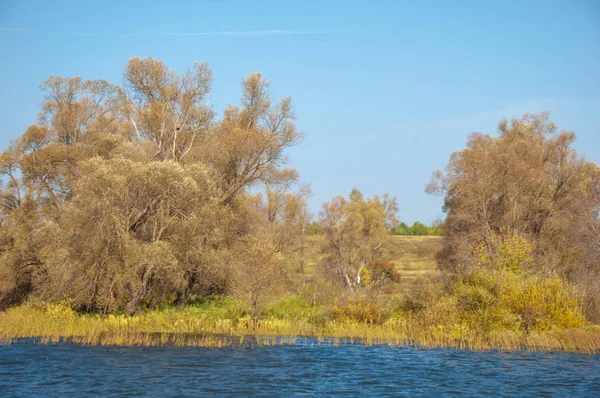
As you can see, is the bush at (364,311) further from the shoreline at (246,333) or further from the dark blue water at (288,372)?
the dark blue water at (288,372)

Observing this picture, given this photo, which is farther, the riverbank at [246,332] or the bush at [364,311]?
the bush at [364,311]

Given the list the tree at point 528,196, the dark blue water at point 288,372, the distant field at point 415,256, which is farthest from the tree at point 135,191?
the distant field at point 415,256

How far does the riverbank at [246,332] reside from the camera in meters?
28.9

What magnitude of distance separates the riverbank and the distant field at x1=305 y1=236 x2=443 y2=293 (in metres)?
35.0

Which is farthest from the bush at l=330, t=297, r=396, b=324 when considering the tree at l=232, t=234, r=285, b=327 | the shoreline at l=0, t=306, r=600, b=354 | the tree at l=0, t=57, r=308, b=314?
the tree at l=0, t=57, r=308, b=314

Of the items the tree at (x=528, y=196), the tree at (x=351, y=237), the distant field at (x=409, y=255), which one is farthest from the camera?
the distant field at (x=409, y=255)

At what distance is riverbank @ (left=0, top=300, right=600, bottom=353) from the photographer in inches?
Result: 1138

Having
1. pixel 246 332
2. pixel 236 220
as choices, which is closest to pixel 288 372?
pixel 246 332

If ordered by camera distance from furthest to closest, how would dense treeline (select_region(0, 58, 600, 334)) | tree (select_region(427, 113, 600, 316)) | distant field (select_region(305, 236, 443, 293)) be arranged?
1. distant field (select_region(305, 236, 443, 293))
2. tree (select_region(427, 113, 600, 316))
3. dense treeline (select_region(0, 58, 600, 334))

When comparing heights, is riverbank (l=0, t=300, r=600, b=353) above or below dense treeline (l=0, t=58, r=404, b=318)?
below

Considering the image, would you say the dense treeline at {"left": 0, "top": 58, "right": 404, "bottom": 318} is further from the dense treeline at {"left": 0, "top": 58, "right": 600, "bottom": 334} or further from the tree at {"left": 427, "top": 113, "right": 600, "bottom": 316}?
the tree at {"left": 427, "top": 113, "right": 600, "bottom": 316}

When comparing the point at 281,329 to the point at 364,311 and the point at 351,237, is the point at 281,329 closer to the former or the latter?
the point at 364,311

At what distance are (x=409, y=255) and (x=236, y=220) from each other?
2309 inches

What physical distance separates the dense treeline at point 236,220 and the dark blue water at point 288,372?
4924 millimetres
